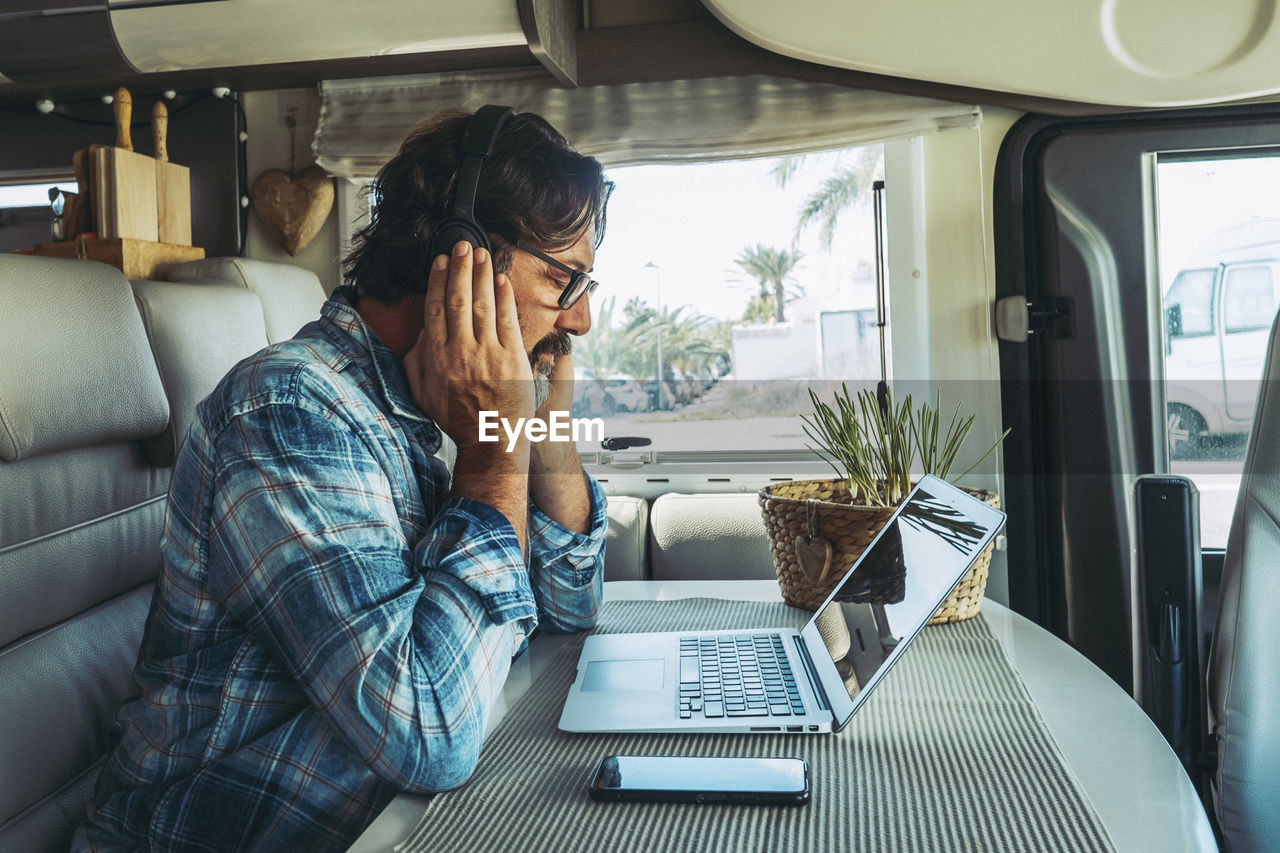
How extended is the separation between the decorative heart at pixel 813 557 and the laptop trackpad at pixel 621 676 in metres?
0.26

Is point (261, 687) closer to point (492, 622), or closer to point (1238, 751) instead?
point (492, 622)

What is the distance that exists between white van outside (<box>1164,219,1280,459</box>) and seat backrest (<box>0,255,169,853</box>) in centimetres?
191

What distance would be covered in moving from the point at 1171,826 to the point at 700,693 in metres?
0.39

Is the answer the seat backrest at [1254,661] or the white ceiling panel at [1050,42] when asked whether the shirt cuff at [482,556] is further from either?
the white ceiling panel at [1050,42]

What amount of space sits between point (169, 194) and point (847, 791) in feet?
6.30

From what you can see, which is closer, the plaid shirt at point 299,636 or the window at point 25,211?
the plaid shirt at point 299,636

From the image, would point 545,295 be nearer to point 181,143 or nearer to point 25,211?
point 181,143

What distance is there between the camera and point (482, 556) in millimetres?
818

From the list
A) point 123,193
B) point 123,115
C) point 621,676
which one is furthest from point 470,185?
point 123,115

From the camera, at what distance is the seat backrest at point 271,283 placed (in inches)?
70.6

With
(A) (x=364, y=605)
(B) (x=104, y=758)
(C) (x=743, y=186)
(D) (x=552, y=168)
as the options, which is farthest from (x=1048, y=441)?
(B) (x=104, y=758)

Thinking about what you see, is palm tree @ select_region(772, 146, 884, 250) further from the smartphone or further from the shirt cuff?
the smartphone

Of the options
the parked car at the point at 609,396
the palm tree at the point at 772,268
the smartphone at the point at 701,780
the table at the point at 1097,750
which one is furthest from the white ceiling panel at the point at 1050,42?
the smartphone at the point at 701,780

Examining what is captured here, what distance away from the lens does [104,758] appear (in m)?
1.12
